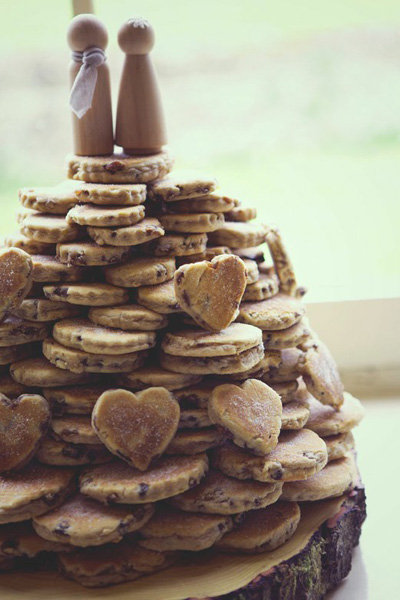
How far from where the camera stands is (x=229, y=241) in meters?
1.39

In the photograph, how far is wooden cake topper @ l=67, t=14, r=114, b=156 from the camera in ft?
4.39

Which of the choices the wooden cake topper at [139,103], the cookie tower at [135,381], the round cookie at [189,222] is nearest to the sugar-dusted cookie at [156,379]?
the cookie tower at [135,381]

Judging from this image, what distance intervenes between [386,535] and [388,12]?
1.22 meters

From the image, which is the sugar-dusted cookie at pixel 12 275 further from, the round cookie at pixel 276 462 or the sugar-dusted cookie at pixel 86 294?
the round cookie at pixel 276 462

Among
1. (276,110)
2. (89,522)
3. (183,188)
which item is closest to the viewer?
(89,522)

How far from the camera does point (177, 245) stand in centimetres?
132

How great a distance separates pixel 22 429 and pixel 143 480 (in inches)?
8.3

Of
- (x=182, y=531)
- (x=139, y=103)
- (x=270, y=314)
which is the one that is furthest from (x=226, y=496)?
(x=139, y=103)

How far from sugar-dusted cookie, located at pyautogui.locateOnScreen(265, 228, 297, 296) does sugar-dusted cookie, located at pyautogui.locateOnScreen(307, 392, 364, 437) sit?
0.20m

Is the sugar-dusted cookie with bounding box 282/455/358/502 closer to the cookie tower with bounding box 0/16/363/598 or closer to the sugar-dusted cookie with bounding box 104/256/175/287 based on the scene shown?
the cookie tower with bounding box 0/16/363/598

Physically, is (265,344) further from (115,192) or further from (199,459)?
(115,192)

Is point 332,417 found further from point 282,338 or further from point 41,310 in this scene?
point 41,310

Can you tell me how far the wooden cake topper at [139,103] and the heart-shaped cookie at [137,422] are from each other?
0.43 m

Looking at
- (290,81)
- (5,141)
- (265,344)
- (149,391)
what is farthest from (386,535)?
(5,141)
